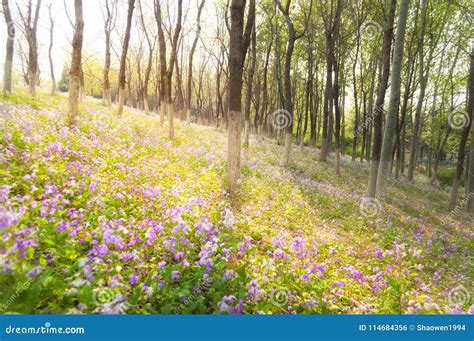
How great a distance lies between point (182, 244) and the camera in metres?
4.82

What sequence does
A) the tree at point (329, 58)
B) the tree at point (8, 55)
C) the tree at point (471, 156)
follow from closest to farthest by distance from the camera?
the tree at point (8, 55)
the tree at point (471, 156)
the tree at point (329, 58)

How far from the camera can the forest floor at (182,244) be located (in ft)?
11.8

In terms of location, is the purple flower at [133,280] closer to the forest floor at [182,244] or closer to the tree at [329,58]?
the forest floor at [182,244]

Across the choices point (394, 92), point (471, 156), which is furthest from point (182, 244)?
point (471, 156)

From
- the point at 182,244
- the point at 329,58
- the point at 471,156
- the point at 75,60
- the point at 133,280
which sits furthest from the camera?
the point at 329,58

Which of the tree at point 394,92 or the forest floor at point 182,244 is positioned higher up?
the tree at point 394,92

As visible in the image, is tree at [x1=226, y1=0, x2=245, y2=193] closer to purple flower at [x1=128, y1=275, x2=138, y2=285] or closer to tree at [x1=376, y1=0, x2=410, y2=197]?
purple flower at [x1=128, y1=275, x2=138, y2=285]

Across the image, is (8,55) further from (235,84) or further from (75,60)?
(235,84)

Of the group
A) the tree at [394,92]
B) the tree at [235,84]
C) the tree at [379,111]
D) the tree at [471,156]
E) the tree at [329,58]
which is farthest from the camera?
the tree at [329,58]

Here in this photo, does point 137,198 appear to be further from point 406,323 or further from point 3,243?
point 406,323

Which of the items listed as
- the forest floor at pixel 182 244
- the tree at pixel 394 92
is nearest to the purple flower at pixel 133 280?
the forest floor at pixel 182 244

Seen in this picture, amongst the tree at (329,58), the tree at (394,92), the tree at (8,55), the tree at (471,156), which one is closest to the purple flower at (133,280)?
the tree at (394,92)

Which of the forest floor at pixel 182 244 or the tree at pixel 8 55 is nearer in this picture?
the forest floor at pixel 182 244

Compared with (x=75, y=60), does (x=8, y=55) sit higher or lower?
higher
